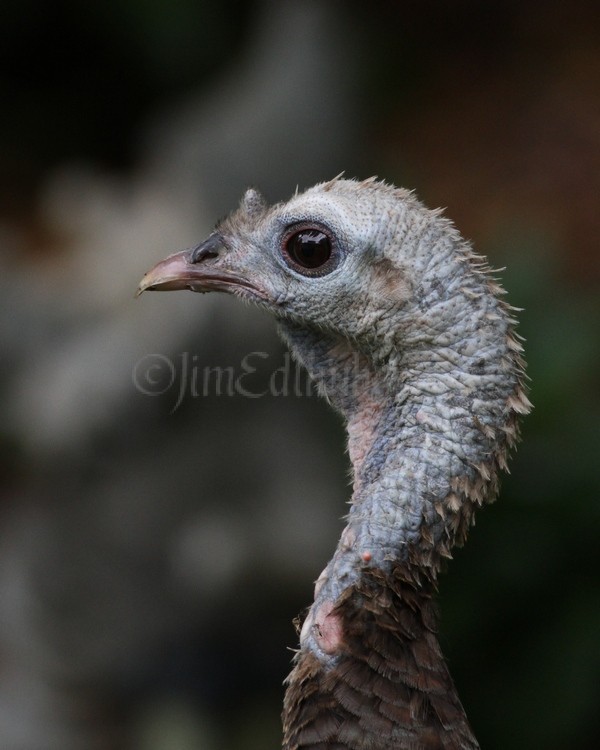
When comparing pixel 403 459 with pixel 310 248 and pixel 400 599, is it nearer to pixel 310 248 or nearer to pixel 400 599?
pixel 400 599

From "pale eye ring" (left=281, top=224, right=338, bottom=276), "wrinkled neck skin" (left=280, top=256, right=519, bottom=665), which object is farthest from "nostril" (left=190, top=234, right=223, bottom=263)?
"wrinkled neck skin" (left=280, top=256, right=519, bottom=665)

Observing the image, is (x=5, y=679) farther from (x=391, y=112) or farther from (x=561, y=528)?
(x=391, y=112)

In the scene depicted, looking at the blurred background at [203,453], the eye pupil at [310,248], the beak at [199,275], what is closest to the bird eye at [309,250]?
the eye pupil at [310,248]

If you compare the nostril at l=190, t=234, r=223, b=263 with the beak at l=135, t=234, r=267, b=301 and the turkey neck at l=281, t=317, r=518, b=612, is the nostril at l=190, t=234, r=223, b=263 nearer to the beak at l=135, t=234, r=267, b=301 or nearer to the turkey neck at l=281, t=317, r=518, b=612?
the beak at l=135, t=234, r=267, b=301

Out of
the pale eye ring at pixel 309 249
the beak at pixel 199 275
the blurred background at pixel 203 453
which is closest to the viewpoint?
the pale eye ring at pixel 309 249

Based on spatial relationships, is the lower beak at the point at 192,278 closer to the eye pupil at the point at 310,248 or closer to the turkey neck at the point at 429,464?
the eye pupil at the point at 310,248
